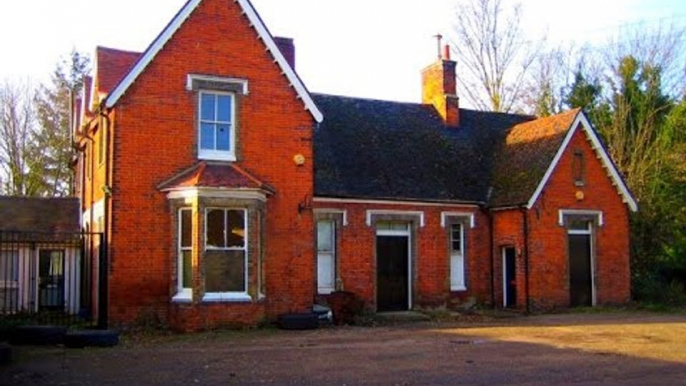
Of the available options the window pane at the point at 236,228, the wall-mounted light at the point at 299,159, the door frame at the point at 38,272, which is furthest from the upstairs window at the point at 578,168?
the door frame at the point at 38,272

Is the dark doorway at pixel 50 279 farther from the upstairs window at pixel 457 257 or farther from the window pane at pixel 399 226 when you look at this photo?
the upstairs window at pixel 457 257

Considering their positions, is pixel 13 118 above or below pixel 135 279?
above

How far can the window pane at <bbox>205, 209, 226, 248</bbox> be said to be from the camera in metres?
19.5

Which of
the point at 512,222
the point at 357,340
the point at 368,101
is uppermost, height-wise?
the point at 368,101

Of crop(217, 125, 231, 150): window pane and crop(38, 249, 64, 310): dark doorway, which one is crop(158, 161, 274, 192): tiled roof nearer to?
crop(217, 125, 231, 150): window pane

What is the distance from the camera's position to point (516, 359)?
1409cm

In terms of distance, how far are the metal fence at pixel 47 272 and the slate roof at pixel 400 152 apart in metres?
7.88

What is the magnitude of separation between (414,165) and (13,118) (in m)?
29.4

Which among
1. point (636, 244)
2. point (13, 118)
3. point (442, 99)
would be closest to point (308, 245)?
point (442, 99)

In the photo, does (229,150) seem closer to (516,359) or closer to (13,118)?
(516,359)

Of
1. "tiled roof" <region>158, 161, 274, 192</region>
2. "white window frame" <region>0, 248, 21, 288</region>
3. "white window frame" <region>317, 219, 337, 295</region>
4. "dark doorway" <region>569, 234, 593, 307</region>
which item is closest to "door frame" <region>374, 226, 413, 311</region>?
"white window frame" <region>317, 219, 337, 295</region>

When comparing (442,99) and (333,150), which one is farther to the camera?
(442,99)

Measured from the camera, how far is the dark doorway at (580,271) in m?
26.1

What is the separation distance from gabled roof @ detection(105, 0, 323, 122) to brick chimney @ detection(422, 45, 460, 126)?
893 cm
